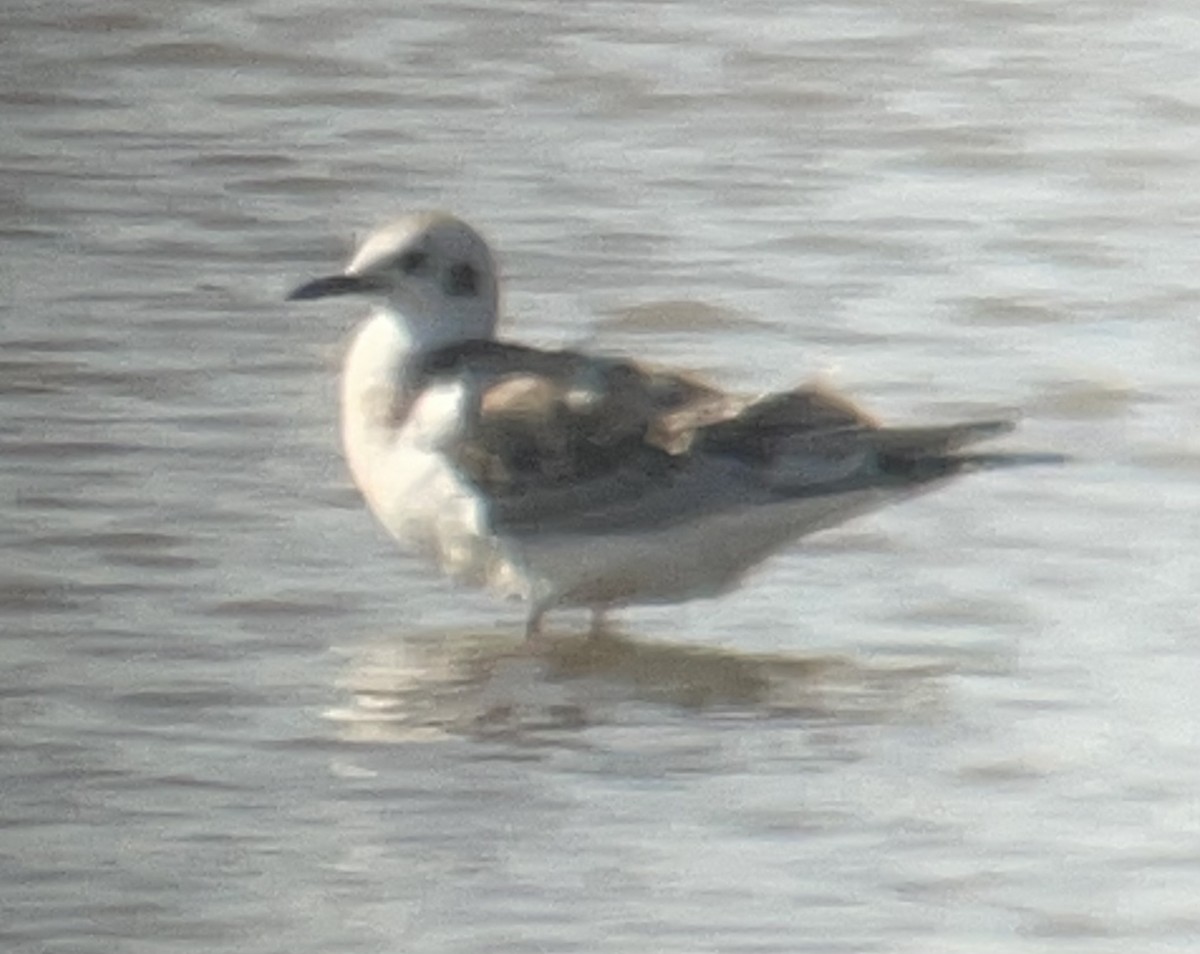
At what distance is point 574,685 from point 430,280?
0.87 m

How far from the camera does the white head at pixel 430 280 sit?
798cm

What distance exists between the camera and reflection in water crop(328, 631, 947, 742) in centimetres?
720

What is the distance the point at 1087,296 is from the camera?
9.55 m

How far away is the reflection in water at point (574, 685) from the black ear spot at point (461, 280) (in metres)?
0.63

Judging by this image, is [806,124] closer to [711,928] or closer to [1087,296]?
[1087,296]

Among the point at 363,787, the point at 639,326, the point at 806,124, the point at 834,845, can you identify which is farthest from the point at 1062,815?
the point at 806,124

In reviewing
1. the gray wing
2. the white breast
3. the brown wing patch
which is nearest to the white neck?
the white breast

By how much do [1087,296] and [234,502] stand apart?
6.98 feet

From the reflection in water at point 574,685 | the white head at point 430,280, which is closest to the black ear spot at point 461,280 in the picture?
the white head at point 430,280

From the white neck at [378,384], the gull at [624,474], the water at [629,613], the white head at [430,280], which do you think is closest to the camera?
the water at [629,613]

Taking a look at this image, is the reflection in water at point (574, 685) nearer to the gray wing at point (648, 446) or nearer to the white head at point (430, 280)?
the gray wing at point (648, 446)

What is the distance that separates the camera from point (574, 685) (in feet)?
24.7

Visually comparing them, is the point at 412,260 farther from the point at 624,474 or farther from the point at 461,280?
the point at 624,474

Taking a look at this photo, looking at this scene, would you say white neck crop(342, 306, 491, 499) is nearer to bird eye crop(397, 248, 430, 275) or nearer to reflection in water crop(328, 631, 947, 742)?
bird eye crop(397, 248, 430, 275)
